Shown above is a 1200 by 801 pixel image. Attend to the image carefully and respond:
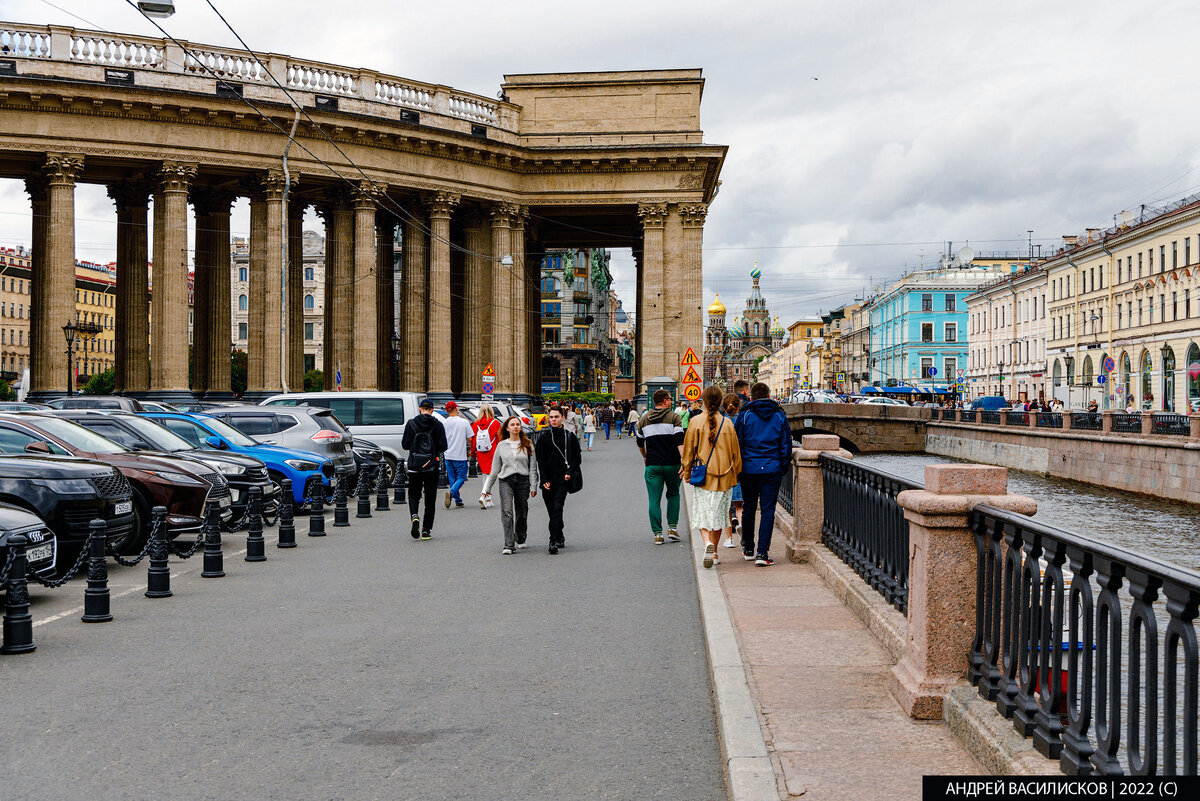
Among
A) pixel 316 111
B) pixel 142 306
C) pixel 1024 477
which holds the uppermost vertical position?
pixel 316 111

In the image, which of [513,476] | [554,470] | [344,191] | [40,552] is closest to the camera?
[40,552]

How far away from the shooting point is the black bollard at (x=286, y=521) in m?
14.9

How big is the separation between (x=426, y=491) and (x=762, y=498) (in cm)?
550

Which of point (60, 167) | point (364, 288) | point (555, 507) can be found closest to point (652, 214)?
point (364, 288)

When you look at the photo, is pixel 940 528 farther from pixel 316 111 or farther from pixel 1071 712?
pixel 316 111

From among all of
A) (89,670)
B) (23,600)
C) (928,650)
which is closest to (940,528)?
(928,650)

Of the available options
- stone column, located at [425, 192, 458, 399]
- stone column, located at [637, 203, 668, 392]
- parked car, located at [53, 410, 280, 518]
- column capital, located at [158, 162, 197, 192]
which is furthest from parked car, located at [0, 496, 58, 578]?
stone column, located at [637, 203, 668, 392]

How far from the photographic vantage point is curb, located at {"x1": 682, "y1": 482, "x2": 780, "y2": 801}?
4.98m

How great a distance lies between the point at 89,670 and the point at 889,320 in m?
126

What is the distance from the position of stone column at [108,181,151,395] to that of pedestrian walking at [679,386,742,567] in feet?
121

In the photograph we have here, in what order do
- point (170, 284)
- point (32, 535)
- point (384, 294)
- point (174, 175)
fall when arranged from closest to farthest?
point (32, 535) < point (174, 175) < point (170, 284) < point (384, 294)

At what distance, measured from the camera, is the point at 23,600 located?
835cm

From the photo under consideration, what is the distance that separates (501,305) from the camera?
51344 mm

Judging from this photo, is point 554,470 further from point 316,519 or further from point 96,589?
point 96,589
